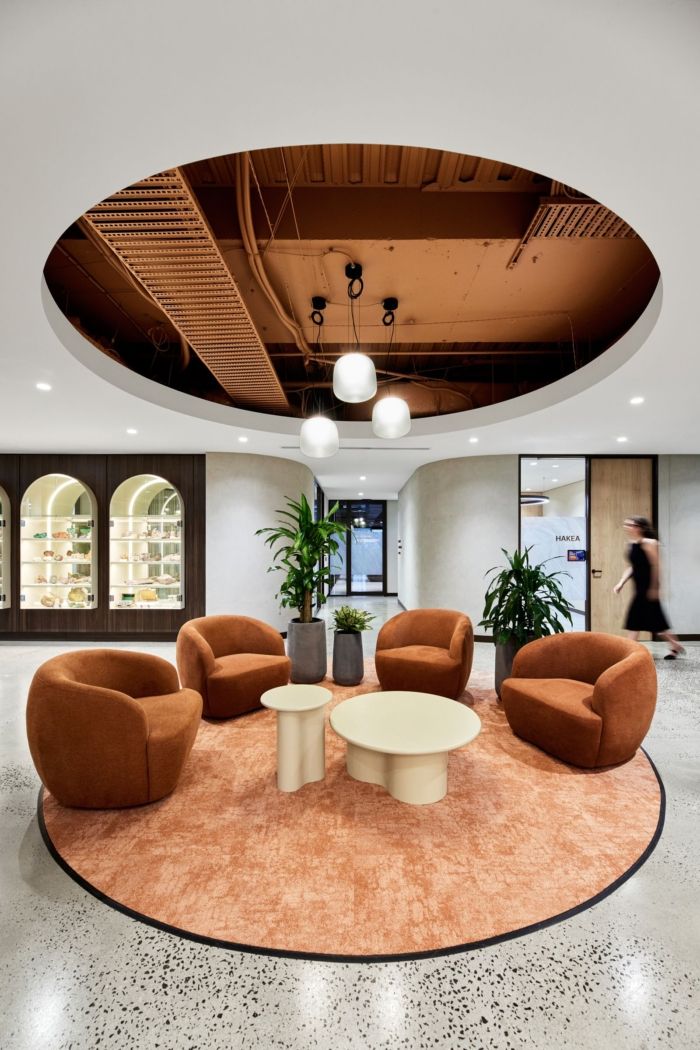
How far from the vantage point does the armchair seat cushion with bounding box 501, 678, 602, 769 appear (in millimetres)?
3111

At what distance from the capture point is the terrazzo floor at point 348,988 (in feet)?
5.01

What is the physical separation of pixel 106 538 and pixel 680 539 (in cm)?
847

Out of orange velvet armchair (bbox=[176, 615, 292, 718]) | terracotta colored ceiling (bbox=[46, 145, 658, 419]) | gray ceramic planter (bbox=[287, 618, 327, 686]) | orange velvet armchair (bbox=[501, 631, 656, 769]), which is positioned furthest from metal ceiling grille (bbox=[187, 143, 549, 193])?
gray ceramic planter (bbox=[287, 618, 327, 686])

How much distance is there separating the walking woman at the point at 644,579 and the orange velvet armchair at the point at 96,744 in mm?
4952

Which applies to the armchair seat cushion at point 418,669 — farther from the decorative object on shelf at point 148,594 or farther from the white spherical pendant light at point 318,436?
the decorative object on shelf at point 148,594

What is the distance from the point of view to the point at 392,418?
11.9 ft

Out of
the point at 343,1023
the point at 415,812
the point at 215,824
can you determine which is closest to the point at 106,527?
the point at 215,824

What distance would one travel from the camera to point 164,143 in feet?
5.61

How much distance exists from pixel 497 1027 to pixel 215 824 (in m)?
1.55

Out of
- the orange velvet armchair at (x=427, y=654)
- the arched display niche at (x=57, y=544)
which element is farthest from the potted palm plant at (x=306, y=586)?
the arched display niche at (x=57, y=544)

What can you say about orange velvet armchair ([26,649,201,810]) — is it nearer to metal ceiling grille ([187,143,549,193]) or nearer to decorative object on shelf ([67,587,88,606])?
metal ceiling grille ([187,143,549,193])

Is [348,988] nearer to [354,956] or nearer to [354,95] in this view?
[354,956]

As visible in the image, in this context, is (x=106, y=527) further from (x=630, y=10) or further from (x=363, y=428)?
(x=630, y=10)

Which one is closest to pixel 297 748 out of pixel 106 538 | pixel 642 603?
pixel 642 603
